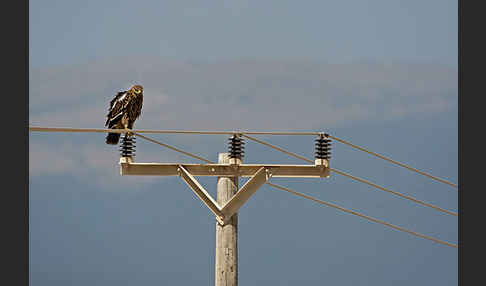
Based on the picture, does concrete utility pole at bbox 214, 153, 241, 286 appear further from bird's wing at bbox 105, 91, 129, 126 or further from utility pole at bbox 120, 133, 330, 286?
bird's wing at bbox 105, 91, 129, 126

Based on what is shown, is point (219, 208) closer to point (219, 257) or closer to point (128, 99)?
point (219, 257)

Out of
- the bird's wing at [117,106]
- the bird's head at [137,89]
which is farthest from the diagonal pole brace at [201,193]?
the bird's head at [137,89]

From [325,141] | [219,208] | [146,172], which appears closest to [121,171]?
[146,172]

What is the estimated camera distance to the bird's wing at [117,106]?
51.4ft

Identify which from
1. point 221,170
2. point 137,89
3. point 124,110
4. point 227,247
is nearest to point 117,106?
point 124,110

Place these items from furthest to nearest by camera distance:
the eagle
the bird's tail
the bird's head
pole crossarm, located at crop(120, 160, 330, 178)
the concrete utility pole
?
the bird's head, the eagle, the bird's tail, pole crossarm, located at crop(120, 160, 330, 178), the concrete utility pole

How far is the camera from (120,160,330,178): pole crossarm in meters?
14.9

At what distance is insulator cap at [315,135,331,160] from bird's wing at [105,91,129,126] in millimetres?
2598

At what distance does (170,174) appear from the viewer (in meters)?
14.9

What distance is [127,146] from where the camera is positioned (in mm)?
14914

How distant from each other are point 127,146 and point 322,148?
2435mm

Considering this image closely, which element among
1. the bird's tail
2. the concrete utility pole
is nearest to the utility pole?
the concrete utility pole

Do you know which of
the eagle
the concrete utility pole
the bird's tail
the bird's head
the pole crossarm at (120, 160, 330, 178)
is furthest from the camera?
the bird's head

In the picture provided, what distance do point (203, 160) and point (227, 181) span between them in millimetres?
794
